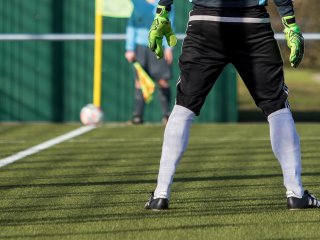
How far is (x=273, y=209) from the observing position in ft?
23.4

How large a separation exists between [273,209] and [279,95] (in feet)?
2.22

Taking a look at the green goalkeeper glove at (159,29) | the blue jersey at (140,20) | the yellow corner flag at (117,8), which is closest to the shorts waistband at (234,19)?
the green goalkeeper glove at (159,29)

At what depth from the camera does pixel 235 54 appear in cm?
716

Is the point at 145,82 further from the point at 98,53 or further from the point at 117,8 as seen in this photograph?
the point at 117,8

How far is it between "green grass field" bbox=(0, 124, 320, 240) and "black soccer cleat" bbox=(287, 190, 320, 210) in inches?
2.1

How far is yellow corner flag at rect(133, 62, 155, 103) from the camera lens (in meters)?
16.2

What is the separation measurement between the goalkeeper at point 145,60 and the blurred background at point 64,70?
0.99 m

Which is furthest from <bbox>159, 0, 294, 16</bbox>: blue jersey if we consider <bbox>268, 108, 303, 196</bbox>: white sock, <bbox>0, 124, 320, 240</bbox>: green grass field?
<bbox>0, 124, 320, 240</bbox>: green grass field

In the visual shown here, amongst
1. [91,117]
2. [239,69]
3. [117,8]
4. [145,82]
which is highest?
[239,69]

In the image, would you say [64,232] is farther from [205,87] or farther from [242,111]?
[242,111]

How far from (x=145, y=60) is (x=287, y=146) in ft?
30.5

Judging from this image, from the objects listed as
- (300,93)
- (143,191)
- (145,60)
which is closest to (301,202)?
(143,191)

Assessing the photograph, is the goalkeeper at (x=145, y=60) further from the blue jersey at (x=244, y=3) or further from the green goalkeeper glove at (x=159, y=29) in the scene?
the blue jersey at (x=244, y=3)

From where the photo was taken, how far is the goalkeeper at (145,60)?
634 inches
